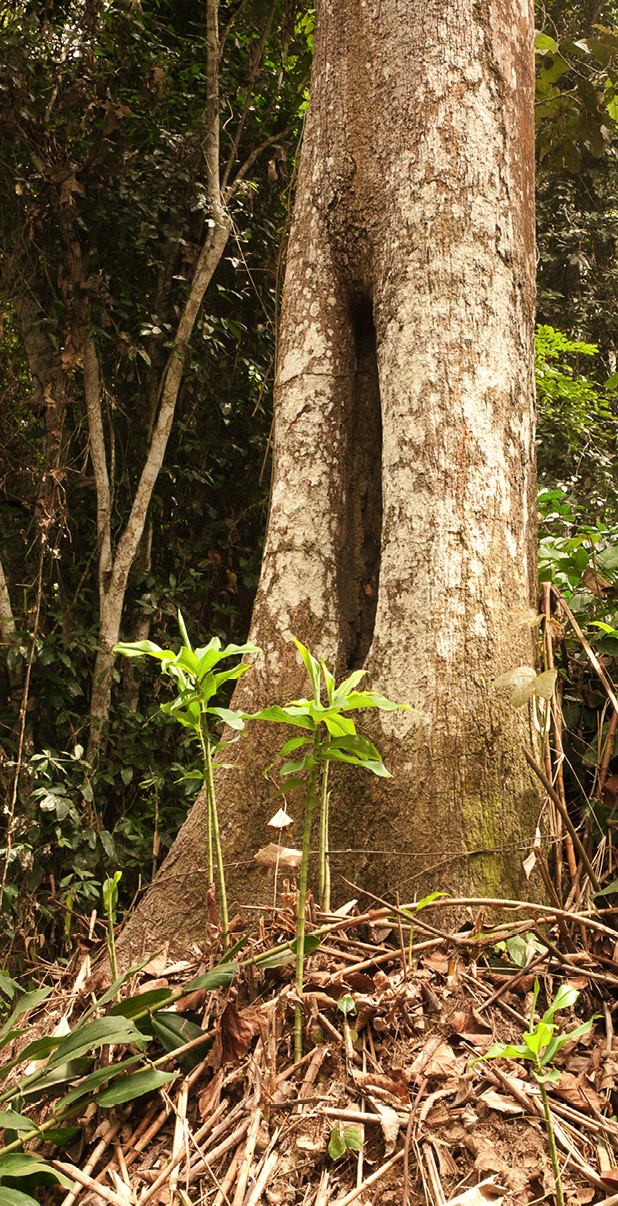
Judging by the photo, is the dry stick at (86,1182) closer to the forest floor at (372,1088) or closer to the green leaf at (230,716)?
the forest floor at (372,1088)

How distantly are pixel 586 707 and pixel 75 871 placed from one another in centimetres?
280

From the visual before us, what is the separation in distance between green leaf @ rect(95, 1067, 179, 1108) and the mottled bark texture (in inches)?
22.5

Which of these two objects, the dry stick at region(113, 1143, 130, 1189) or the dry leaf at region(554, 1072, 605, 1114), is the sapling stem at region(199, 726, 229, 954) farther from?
the dry leaf at region(554, 1072, 605, 1114)

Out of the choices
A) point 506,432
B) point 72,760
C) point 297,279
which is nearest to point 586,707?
point 506,432

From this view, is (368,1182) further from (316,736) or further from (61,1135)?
(316,736)

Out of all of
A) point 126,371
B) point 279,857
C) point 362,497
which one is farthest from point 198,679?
point 126,371

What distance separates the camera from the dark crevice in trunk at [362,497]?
195 cm

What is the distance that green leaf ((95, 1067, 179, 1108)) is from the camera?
3.45 feet

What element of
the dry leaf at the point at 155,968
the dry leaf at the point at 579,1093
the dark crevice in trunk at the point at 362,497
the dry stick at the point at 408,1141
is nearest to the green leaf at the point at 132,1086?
the dry leaf at the point at 155,968

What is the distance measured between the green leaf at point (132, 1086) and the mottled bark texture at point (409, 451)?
571mm

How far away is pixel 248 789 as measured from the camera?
5.79 feet

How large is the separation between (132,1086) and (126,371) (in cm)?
422

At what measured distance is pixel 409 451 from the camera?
1.77 m

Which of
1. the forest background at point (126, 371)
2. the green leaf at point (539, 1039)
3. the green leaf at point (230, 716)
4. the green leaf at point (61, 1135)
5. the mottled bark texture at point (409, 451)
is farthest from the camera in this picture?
the forest background at point (126, 371)
